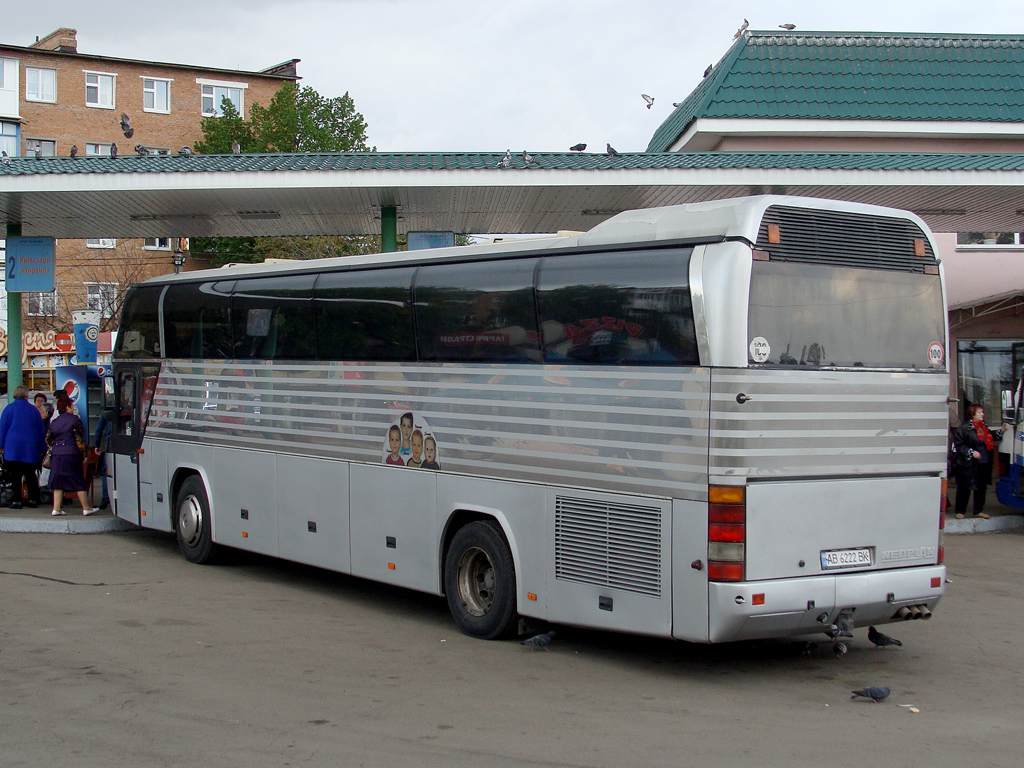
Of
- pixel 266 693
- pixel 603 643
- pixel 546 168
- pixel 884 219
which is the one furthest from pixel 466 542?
pixel 546 168

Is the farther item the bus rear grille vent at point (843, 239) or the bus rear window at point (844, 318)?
the bus rear grille vent at point (843, 239)

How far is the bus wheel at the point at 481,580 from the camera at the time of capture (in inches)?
349

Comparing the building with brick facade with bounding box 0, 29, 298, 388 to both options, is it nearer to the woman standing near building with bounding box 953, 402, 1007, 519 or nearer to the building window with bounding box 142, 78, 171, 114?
the building window with bounding box 142, 78, 171, 114

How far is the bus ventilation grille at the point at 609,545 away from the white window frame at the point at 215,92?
55950 mm

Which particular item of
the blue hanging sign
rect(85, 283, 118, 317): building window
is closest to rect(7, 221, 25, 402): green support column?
the blue hanging sign

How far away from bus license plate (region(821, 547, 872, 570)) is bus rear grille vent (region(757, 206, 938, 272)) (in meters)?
2.07

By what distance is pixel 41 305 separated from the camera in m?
49.8

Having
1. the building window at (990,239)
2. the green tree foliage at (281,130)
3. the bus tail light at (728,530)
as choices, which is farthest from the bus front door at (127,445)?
the green tree foliage at (281,130)

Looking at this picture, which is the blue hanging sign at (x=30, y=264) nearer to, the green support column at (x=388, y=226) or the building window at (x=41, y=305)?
the green support column at (x=388, y=226)

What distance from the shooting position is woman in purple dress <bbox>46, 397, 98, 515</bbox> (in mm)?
15734

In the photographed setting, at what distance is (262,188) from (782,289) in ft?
34.7

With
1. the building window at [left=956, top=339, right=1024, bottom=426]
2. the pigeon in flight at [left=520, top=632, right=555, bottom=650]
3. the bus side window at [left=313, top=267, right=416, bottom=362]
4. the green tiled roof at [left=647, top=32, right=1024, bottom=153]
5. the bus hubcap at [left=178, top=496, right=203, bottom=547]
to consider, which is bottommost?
the pigeon in flight at [left=520, top=632, right=555, bottom=650]

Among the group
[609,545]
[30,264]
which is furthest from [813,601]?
[30,264]

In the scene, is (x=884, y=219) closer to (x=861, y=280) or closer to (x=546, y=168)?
(x=861, y=280)
